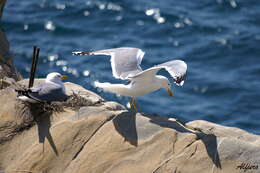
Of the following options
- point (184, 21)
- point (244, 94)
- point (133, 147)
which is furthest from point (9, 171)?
point (184, 21)

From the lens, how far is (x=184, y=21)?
64.7 ft

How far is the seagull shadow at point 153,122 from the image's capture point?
7.84m

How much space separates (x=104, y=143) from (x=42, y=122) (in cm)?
117

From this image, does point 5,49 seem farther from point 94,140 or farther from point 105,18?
point 105,18

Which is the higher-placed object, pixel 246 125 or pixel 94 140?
pixel 94 140

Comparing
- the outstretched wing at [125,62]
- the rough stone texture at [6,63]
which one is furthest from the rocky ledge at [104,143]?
the rough stone texture at [6,63]

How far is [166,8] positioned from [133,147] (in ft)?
42.2

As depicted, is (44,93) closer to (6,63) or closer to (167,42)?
(6,63)

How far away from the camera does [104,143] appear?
832cm

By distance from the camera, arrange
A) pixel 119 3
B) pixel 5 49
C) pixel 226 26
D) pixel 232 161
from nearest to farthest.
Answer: pixel 232 161, pixel 5 49, pixel 226 26, pixel 119 3

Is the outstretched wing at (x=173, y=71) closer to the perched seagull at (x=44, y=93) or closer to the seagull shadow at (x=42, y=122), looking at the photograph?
the perched seagull at (x=44, y=93)

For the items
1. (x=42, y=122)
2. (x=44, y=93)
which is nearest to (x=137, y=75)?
(x=44, y=93)

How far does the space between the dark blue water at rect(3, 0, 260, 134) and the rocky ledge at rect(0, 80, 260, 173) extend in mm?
6269

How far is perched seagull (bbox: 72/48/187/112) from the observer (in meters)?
8.81
